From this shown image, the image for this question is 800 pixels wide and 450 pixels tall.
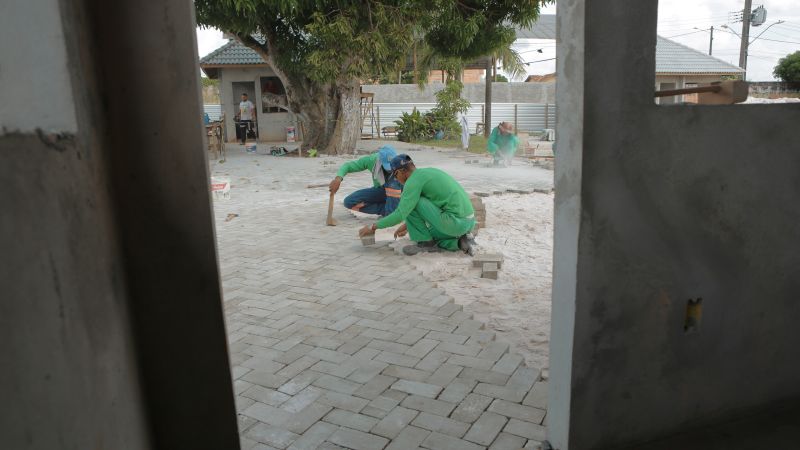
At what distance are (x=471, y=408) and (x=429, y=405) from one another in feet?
0.72

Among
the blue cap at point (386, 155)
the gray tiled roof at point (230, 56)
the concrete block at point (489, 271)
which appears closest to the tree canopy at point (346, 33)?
the gray tiled roof at point (230, 56)

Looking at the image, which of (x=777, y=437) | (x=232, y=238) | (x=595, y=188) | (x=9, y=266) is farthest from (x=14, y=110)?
(x=232, y=238)

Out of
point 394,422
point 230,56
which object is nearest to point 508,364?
point 394,422

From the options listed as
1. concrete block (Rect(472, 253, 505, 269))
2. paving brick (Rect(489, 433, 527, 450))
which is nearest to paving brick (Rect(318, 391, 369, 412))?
paving brick (Rect(489, 433, 527, 450))

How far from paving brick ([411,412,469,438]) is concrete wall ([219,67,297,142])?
776 inches

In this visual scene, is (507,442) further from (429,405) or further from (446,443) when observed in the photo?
(429,405)

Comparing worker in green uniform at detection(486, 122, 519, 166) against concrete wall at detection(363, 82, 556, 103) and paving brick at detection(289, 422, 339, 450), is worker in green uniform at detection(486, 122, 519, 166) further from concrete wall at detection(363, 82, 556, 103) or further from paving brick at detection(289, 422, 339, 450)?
concrete wall at detection(363, 82, 556, 103)

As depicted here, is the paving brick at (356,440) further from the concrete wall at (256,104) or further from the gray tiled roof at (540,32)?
the gray tiled roof at (540,32)

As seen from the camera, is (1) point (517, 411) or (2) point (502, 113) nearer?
(1) point (517, 411)

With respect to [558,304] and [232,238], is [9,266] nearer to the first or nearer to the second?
[558,304]

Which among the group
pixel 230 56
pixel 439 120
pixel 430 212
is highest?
pixel 230 56

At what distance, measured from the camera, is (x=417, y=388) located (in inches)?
124

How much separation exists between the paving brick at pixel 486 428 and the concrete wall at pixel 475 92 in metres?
22.5

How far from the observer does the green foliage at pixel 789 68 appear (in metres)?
2.85
